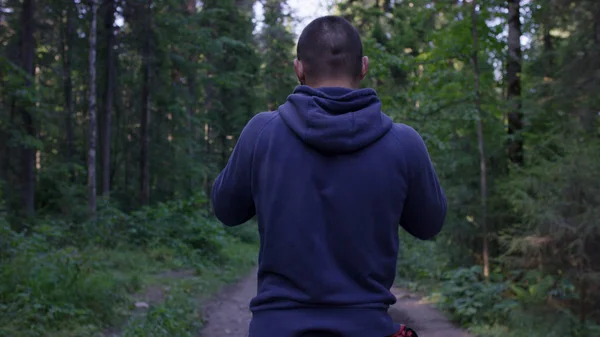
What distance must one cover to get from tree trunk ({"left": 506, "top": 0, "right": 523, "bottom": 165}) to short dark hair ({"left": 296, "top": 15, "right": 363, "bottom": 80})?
10.3 m

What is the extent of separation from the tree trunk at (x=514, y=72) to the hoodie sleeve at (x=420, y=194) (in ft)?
33.4

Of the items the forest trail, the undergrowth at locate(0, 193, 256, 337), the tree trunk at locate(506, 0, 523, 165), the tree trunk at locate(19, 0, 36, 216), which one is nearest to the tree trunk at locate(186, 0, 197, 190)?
the tree trunk at locate(19, 0, 36, 216)

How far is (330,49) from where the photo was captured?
2096 mm

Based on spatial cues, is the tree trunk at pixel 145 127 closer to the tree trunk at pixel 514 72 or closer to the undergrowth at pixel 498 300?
the undergrowth at pixel 498 300

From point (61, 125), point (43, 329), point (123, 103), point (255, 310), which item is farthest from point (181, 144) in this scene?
point (255, 310)

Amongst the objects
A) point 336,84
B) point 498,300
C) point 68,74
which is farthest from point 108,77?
point 336,84

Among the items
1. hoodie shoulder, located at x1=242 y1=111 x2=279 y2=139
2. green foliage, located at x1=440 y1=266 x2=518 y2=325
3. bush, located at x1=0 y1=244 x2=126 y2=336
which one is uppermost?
hoodie shoulder, located at x1=242 y1=111 x2=279 y2=139

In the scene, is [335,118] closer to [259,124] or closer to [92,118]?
[259,124]

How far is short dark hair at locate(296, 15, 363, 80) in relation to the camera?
209cm

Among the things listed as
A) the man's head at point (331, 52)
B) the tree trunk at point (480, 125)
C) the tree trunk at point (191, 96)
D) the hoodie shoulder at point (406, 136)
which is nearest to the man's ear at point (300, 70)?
the man's head at point (331, 52)

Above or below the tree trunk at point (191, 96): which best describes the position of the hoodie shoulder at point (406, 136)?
below

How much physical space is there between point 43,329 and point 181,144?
20.1 meters

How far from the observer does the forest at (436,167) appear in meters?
7.81

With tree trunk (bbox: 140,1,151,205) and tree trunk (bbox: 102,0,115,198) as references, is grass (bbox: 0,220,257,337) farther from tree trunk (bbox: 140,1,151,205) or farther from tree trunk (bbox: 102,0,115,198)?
tree trunk (bbox: 140,1,151,205)
